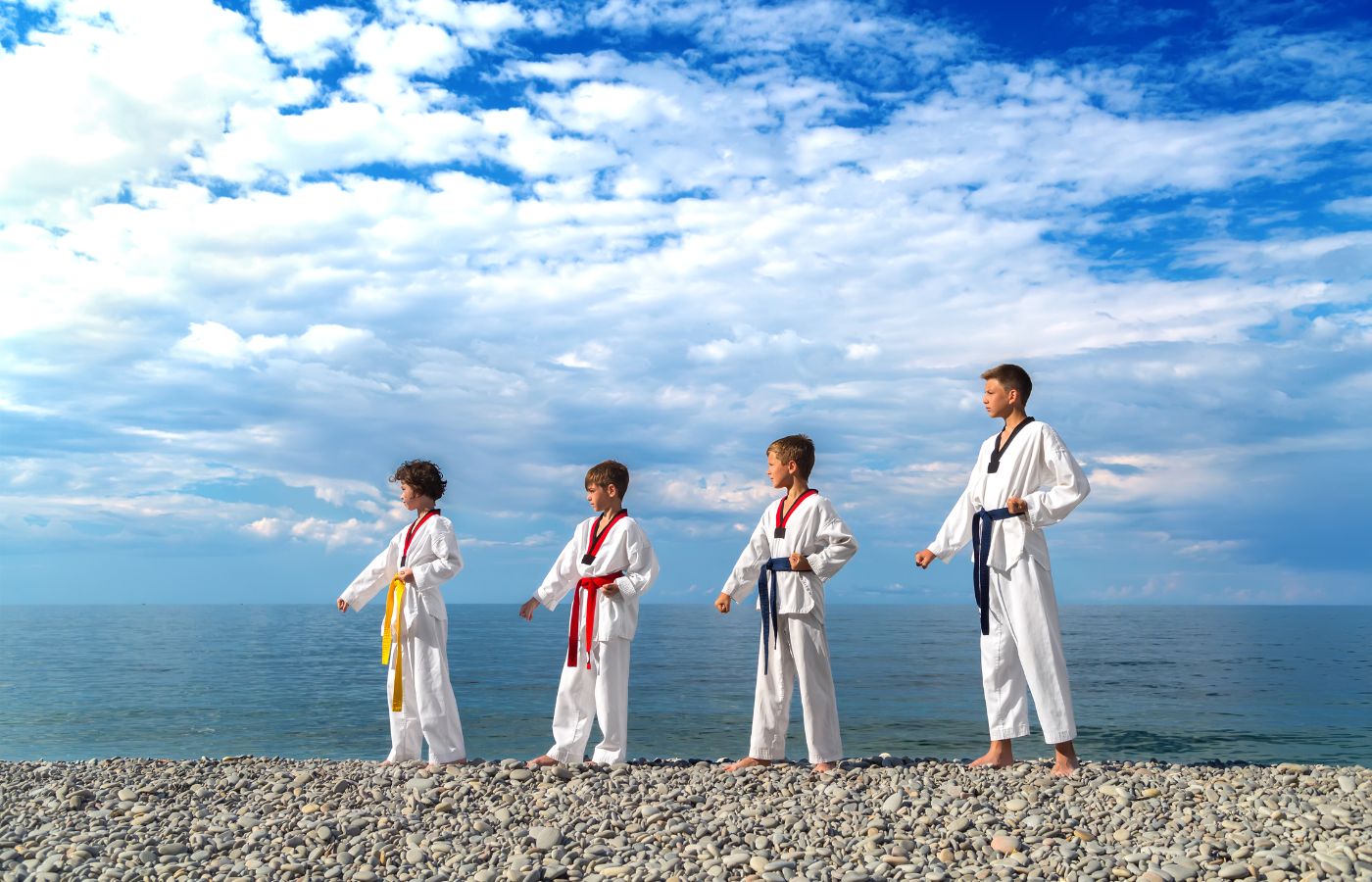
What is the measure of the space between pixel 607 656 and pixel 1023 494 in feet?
10.6

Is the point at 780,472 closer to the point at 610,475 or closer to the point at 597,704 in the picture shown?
the point at 610,475

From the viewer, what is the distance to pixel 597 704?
23.0ft

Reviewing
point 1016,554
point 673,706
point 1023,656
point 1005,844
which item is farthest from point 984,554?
point 673,706

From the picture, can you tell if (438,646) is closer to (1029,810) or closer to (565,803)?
(565,803)

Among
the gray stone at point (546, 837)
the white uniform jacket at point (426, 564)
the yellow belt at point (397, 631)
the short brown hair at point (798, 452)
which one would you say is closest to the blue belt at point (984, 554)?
the short brown hair at point (798, 452)

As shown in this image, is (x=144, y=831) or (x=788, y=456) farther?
(x=788, y=456)

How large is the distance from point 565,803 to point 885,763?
2.53 metres

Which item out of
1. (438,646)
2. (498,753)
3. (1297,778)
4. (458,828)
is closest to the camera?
(458,828)

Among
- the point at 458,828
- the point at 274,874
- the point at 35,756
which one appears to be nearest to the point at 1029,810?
the point at 458,828

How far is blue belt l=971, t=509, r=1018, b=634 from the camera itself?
6570mm

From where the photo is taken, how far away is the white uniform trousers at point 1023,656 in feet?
20.7

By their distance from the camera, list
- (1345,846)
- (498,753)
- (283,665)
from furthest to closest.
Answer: (283,665) < (498,753) < (1345,846)

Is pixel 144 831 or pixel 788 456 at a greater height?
pixel 788 456

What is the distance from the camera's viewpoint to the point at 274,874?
5.10m
